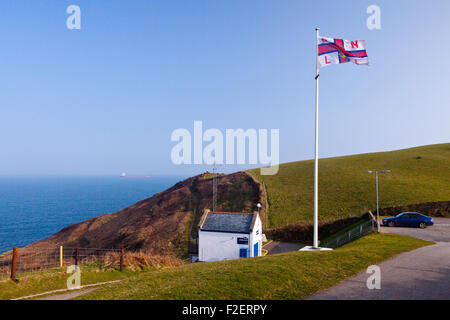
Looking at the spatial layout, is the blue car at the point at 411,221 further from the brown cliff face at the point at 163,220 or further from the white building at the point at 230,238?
the brown cliff face at the point at 163,220

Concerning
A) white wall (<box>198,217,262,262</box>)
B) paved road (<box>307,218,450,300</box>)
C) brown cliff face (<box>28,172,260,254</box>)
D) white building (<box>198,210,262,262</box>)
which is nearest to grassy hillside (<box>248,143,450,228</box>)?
brown cliff face (<box>28,172,260,254</box>)

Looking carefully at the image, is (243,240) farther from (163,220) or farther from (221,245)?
(163,220)

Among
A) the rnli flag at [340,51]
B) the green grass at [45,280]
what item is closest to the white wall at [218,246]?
the green grass at [45,280]

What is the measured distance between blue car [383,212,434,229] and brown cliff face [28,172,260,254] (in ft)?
103

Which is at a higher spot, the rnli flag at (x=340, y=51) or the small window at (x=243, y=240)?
the rnli flag at (x=340, y=51)

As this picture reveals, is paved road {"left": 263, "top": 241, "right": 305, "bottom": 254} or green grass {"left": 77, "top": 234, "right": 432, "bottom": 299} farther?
paved road {"left": 263, "top": 241, "right": 305, "bottom": 254}

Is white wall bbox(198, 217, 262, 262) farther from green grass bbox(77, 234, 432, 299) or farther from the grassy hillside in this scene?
green grass bbox(77, 234, 432, 299)

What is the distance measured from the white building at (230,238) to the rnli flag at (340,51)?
22.0 meters

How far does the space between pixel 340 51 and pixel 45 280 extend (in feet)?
85.9

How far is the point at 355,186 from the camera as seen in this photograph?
2559 inches

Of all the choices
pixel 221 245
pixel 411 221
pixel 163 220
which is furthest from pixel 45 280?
pixel 163 220

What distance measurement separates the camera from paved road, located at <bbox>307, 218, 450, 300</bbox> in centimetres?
997

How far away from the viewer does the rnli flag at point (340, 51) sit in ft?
70.6
